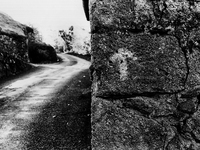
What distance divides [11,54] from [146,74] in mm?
9295

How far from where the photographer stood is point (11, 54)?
386 inches

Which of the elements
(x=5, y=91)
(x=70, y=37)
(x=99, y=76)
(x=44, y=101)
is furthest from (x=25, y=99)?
(x=70, y=37)

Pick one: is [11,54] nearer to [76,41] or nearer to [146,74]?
[146,74]

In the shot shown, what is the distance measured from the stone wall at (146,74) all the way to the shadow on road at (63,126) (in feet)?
3.68

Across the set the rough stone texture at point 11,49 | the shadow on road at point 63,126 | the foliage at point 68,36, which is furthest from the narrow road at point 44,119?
the foliage at point 68,36

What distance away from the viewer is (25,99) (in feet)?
15.6

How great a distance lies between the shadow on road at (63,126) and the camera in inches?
107

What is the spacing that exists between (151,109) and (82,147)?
52.2 inches

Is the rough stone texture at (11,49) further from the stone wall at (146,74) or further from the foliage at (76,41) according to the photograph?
the foliage at (76,41)

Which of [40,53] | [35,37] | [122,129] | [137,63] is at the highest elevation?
[35,37]

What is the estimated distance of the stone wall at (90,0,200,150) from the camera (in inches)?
62.2

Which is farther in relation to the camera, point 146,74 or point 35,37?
point 35,37

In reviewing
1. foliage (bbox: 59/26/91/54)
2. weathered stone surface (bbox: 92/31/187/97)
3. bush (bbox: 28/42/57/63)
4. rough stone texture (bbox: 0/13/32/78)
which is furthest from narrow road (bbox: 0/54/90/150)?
foliage (bbox: 59/26/91/54)

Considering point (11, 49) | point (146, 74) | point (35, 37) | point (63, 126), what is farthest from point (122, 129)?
point (35, 37)
